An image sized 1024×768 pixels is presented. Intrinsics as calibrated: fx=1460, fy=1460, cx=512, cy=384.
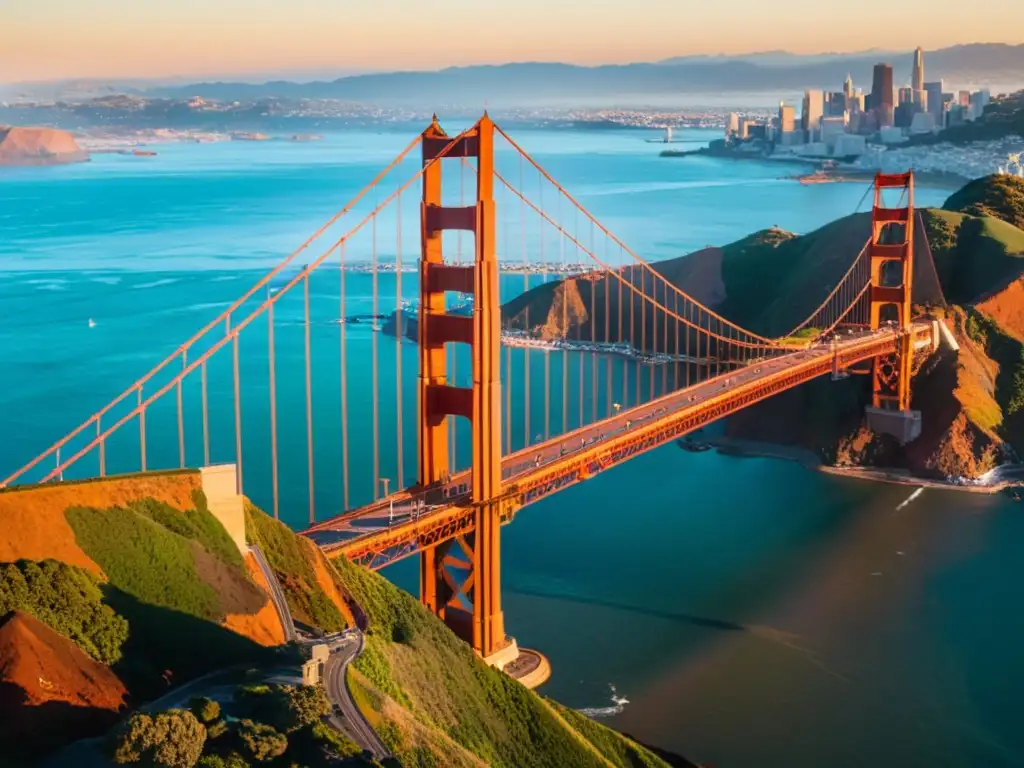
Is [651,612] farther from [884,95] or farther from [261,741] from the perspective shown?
[884,95]

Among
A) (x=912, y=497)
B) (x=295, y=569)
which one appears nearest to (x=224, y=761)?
(x=295, y=569)

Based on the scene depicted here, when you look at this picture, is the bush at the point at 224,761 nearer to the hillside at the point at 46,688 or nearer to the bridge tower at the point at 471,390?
the hillside at the point at 46,688

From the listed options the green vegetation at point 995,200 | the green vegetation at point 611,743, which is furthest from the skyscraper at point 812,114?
the green vegetation at point 611,743

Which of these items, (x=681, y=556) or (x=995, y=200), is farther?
(x=995, y=200)

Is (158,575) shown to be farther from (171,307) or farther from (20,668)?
(171,307)

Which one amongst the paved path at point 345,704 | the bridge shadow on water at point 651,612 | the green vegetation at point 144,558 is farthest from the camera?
the bridge shadow on water at point 651,612
